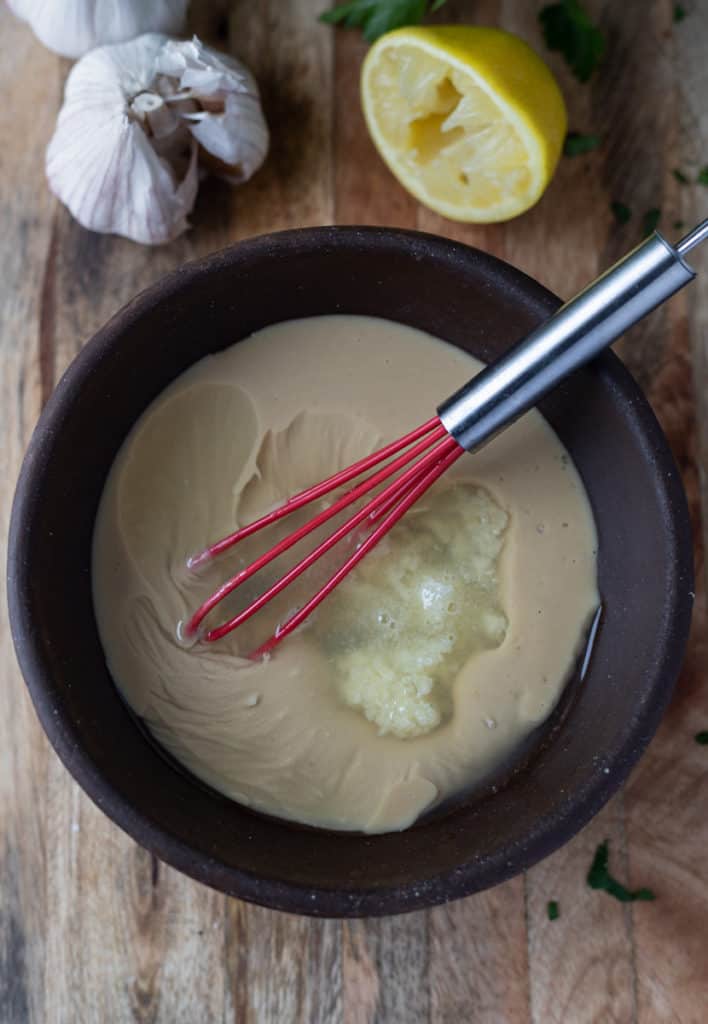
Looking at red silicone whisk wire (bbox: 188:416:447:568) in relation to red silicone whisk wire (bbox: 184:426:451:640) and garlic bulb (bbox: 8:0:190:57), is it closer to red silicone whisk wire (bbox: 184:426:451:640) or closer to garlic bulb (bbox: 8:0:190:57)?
red silicone whisk wire (bbox: 184:426:451:640)

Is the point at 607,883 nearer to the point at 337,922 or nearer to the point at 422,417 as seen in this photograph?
the point at 337,922

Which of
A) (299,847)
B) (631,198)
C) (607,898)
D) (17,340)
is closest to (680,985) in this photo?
(607,898)

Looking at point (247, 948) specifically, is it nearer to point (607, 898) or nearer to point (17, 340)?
point (607, 898)

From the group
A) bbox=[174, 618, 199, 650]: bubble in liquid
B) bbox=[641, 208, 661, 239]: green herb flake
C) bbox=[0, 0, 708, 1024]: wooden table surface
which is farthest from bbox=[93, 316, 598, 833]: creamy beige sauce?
bbox=[641, 208, 661, 239]: green herb flake

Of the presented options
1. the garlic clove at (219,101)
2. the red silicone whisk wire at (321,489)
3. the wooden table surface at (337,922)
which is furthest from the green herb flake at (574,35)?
the red silicone whisk wire at (321,489)

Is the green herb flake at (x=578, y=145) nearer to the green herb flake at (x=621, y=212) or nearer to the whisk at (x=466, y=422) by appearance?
the green herb flake at (x=621, y=212)

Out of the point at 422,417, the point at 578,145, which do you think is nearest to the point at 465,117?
the point at 578,145
